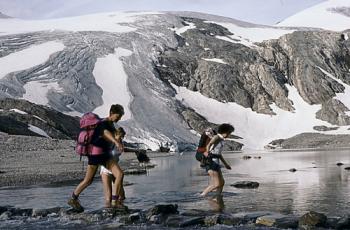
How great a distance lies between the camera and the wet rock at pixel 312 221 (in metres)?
11.9

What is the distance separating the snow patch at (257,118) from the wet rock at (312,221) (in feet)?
392

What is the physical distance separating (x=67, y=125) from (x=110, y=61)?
5037 centimetres

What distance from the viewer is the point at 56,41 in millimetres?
151250

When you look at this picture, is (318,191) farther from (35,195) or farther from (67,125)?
(67,125)

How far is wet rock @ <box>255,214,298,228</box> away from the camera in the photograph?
12.1 meters

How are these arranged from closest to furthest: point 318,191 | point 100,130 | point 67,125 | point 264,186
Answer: point 100,130 < point 318,191 < point 264,186 < point 67,125

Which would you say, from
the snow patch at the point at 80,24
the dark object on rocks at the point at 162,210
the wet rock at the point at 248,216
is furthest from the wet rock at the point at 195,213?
the snow patch at the point at 80,24

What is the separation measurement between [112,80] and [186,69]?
26036mm

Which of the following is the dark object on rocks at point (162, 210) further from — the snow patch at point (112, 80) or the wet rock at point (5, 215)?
the snow patch at point (112, 80)

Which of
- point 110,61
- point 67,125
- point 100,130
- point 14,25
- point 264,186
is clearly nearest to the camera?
point 100,130

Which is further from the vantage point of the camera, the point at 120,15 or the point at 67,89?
the point at 120,15

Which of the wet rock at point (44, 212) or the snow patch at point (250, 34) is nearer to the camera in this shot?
the wet rock at point (44, 212)

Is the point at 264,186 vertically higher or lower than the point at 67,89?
lower

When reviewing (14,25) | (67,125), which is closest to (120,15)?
(14,25)
